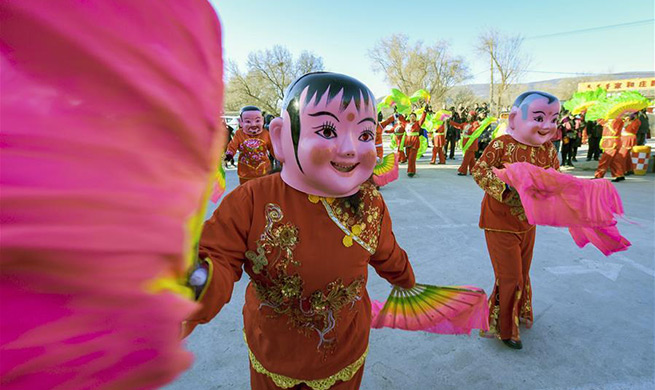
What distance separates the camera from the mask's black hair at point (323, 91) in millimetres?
1023

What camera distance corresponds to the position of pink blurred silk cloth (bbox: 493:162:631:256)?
1641 mm

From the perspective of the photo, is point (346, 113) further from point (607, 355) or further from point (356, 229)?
point (607, 355)

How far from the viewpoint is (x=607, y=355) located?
2068mm

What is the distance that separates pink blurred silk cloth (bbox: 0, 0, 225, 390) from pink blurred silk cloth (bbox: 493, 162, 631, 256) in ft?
5.92

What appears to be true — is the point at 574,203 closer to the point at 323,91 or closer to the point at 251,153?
the point at 323,91

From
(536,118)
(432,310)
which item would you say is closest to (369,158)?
(432,310)

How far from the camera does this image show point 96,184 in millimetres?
323

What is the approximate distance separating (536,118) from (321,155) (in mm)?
1653

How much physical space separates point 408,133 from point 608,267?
5.50 m

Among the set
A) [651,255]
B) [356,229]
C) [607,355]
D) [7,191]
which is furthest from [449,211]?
[7,191]

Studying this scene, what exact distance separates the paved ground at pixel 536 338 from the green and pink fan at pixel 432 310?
2.18 feet

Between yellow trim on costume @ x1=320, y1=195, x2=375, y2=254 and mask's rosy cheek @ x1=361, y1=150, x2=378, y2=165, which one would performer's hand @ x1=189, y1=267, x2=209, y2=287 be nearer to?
yellow trim on costume @ x1=320, y1=195, x2=375, y2=254

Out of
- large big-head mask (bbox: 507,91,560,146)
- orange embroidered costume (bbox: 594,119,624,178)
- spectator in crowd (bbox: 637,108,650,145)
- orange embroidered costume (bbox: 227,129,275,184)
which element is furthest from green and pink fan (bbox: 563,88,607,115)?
orange embroidered costume (bbox: 227,129,275,184)

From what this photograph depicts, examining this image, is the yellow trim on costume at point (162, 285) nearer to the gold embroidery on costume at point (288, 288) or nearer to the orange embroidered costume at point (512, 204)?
the gold embroidery on costume at point (288, 288)
